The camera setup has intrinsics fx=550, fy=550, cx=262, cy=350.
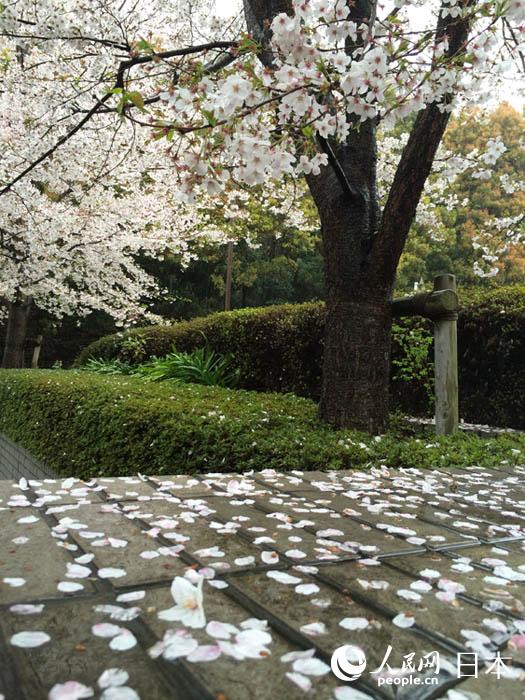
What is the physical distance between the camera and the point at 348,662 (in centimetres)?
102

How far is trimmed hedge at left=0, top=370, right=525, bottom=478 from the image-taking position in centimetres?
323

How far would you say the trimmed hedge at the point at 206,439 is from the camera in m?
3.23

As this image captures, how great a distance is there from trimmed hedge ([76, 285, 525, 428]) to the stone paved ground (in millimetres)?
2781

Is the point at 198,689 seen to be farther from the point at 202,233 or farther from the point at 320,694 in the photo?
the point at 202,233

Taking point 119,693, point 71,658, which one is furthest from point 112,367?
point 119,693

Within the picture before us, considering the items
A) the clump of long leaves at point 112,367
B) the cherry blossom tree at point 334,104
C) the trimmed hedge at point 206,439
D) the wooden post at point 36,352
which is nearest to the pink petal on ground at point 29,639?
the cherry blossom tree at point 334,104

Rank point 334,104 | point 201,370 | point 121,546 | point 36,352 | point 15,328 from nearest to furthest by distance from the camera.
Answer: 1. point 121,546
2. point 334,104
3. point 201,370
4. point 15,328
5. point 36,352

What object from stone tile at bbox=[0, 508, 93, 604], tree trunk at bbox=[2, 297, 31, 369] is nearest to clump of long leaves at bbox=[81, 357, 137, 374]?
tree trunk at bbox=[2, 297, 31, 369]

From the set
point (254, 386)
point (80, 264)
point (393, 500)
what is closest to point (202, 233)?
point (80, 264)

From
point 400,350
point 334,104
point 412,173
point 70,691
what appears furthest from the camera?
point 400,350

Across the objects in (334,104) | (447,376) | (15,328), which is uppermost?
(334,104)

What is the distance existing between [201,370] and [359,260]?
4.04 metres

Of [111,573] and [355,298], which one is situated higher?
[355,298]

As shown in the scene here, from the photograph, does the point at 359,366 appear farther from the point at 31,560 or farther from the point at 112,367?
the point at 112,367
